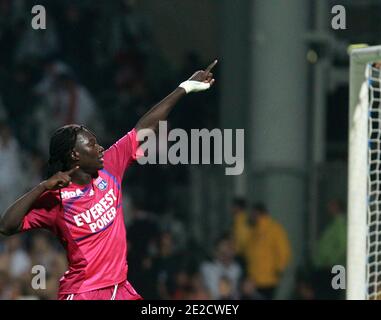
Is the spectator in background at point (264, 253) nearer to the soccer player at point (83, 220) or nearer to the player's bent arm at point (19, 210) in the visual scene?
the soccer player at point (83, 220)

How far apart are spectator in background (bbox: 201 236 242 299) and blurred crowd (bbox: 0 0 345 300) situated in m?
0.01

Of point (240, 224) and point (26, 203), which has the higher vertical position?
point (26, 203)

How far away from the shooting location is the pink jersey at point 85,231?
7.29 metres

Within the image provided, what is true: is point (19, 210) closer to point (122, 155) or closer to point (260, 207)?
point (122, 155)

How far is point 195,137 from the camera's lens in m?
14.0

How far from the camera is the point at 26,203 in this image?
7059 mm

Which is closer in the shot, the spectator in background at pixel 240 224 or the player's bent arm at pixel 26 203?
the player's bent arm at pixel 26 203

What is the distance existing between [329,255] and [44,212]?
7.11 metres

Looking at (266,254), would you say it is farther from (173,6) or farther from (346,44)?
(173,6)
